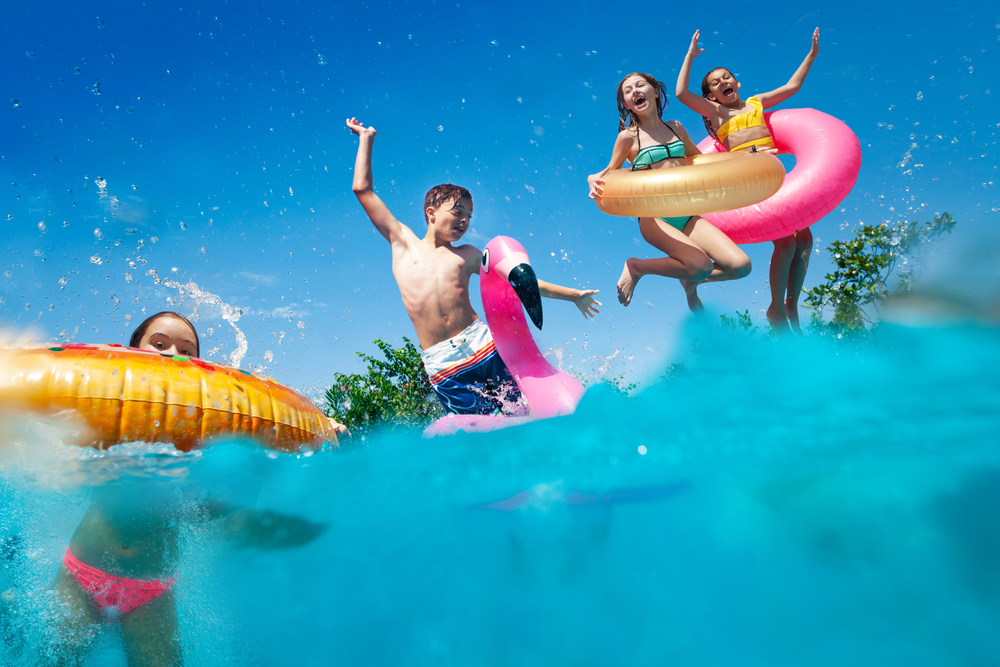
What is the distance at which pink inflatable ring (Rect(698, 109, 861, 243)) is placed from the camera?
4266mm

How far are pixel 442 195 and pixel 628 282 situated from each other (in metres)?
1.83

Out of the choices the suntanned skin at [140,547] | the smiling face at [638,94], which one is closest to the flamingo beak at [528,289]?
the suntanned skin at [140,547]

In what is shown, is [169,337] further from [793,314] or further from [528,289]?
[793,314]

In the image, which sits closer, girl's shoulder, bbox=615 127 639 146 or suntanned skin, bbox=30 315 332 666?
suntanned skin, bbox=30 315 332 666

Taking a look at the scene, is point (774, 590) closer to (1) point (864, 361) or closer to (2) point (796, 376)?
(2) point (796, 376)

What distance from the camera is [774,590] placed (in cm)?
243

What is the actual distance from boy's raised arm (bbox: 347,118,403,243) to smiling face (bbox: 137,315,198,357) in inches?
69.6

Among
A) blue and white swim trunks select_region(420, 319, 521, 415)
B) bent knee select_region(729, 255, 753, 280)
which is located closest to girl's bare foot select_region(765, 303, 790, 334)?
bent knee select_region(729, 255, 753, 280)

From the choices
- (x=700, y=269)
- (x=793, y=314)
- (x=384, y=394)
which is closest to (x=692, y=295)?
(x=700, y=269)

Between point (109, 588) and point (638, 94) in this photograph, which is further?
point (638, 94)

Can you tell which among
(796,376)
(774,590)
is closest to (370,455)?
(774,590)

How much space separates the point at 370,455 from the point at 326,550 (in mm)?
604

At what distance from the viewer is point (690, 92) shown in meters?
4.83

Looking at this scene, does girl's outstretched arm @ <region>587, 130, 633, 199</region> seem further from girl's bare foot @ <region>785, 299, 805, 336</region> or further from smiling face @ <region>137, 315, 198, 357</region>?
smiling face @ <region>137, 315, 198, 357</region>
